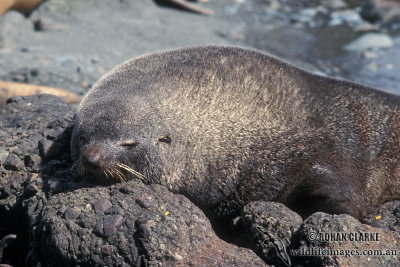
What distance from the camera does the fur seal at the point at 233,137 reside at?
4.41 metres

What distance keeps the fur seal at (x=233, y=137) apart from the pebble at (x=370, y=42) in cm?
657

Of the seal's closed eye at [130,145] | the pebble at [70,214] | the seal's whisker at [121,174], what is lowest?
the pebble at [70,214]

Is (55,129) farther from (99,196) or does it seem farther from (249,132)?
(249,132)

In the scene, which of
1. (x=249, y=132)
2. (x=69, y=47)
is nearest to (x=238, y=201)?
(x=249, y=132)

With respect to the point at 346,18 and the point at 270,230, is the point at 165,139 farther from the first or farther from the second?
the point at 346,18

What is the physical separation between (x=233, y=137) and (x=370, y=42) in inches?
308

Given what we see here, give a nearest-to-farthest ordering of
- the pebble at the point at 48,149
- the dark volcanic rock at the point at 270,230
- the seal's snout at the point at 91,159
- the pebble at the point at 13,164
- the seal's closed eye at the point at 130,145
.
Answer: the dark volcanic rock at the point at 270,230
the seal's snout at the point at 91,159
the seal's closed eye at the point at 130,145
the pebble at the point at 13,164
the pebble at the point at 48,149

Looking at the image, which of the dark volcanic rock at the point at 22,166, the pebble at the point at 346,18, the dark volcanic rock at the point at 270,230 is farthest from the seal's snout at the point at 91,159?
the pebble at the point at 346,18

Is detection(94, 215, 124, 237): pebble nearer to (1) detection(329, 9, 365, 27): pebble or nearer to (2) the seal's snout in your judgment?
(2) the seal's snout

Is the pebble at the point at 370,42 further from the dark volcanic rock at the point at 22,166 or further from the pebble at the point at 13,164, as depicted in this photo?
the pebble at the point at 13,164

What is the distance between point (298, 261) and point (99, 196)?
1.48 metres

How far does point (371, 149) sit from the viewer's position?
495 cm

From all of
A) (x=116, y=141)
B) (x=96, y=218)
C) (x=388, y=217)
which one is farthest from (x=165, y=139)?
(x=388, y=217)

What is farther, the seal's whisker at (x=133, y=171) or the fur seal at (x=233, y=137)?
the fur seal at (x=233, y=137)
